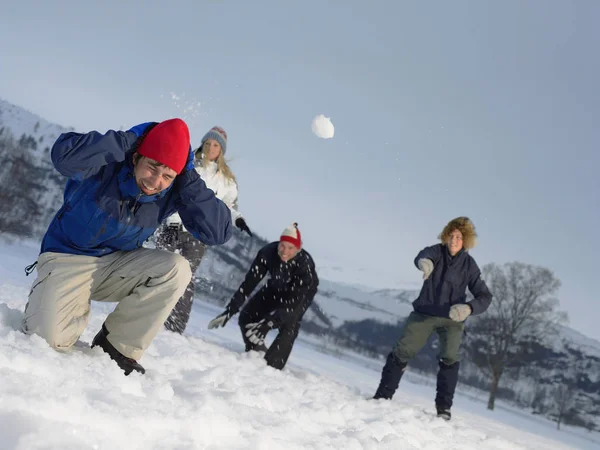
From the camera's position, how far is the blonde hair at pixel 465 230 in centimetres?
503

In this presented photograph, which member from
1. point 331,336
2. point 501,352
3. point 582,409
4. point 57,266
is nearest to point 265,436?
point 57,266

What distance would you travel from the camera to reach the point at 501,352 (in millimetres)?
23547

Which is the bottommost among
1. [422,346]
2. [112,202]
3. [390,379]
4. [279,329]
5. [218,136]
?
[390,379]

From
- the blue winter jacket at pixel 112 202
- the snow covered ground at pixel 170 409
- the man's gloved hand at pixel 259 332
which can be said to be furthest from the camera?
the man's gloved hand at pixel 259 332

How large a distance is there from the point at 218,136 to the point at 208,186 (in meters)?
0.52

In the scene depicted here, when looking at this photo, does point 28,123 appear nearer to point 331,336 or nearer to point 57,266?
point 331,336

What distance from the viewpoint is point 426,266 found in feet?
15.9

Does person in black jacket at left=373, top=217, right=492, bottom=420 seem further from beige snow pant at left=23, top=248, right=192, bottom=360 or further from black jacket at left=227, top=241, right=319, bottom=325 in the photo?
beige snow pant at left=23, top=248, right=192, bottom=360

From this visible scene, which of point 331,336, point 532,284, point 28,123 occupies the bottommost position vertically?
point 331,336

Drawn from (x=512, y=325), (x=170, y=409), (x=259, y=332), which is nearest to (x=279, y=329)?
(x=259, y=332)

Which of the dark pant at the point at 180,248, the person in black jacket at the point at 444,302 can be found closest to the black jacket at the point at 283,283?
the dark pant at the point at 180,248

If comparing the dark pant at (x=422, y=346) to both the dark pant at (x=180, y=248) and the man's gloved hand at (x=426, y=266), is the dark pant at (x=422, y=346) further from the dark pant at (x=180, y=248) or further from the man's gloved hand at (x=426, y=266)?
the dark pant at (x=180, y=248)

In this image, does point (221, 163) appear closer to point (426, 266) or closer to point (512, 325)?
point (426, 266)

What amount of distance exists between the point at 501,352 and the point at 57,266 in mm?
24465
